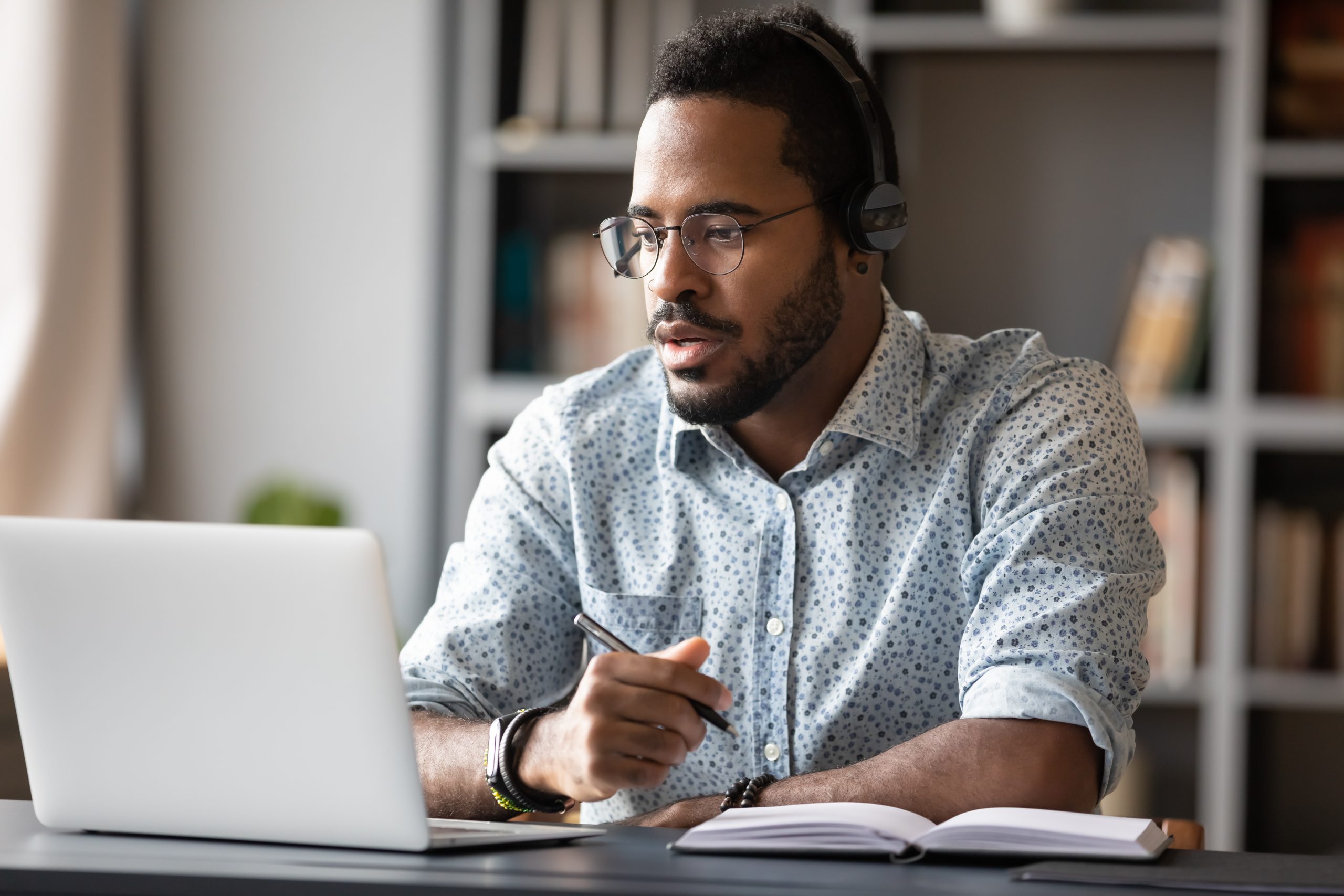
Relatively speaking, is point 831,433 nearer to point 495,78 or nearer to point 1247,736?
point 495,78

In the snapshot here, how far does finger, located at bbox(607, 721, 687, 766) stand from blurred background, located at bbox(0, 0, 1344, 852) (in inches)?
66.3

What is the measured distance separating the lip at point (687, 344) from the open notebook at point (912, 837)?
0.59 metres

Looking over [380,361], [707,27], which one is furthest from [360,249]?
[707,27]

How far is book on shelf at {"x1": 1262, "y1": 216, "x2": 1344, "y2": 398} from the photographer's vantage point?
7.87 feet

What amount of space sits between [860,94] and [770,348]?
27cm

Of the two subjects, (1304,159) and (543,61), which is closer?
(1304,159)

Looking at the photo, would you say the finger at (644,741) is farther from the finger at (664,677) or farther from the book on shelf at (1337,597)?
the book on shelf at (1337,597)

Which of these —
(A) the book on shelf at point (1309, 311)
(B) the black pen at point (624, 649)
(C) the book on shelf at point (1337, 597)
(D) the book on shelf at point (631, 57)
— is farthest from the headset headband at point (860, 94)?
(C) the book on shelf at point (1337, 597)

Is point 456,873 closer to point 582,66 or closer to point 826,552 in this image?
point 826,552

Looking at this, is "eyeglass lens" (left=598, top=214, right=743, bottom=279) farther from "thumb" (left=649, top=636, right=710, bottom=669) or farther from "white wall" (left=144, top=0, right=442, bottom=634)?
"white wall" (left=144, top=0, right=442, bottom=634)

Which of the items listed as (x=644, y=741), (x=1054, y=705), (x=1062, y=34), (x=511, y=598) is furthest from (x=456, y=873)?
(x=1062, y=34)

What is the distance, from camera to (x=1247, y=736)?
261cm

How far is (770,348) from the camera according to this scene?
1419 mm

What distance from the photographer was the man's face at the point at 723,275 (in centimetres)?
140
